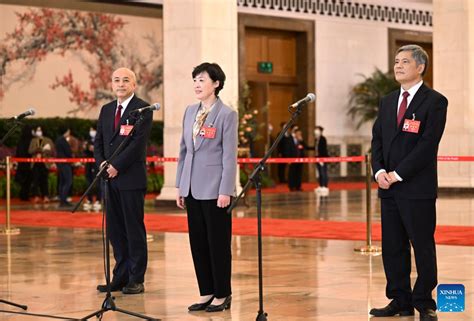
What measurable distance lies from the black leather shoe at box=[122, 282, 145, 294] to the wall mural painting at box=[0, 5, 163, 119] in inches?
625

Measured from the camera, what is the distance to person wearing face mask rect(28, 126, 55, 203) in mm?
22469

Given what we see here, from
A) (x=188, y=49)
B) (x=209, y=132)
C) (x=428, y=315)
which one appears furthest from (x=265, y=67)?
(x=428, y=315)

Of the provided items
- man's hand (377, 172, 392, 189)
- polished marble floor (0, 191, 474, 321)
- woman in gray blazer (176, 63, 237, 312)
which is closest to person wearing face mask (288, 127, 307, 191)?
polished marble floor (0, 191, 474, 321)

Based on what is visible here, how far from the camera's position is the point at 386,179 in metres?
7.74

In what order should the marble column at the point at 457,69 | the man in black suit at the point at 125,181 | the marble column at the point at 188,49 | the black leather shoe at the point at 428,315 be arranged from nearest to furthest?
the black leather shoe at the point at 428,315 → the man in black suit at the point at 125,181 → the marble column at the point at 188,49 → the marble column at the point at 457,69

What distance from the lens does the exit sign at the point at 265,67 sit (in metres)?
29.3

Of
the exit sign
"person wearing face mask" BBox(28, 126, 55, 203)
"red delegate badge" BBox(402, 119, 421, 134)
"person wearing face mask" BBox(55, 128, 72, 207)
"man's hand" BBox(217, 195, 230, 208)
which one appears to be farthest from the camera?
the exit sign

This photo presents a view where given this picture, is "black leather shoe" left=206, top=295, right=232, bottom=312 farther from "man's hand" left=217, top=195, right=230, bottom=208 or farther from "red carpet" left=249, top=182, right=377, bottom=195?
"red carpet" left=249, top=182, right=377, bottom=195

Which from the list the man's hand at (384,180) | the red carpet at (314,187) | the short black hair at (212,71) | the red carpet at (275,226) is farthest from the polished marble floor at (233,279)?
the red carpet at (314,187)

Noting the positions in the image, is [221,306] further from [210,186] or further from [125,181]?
[125,181]

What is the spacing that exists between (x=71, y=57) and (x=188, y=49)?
728 centimetres

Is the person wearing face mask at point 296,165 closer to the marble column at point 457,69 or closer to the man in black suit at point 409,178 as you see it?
the marble column at point 457,69

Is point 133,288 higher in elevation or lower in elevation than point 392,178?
lower

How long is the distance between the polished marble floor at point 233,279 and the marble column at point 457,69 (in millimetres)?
7158
